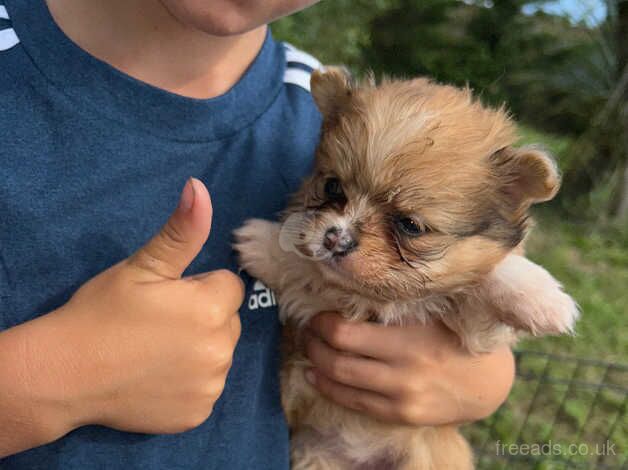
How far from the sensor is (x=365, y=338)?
1675 millimetres

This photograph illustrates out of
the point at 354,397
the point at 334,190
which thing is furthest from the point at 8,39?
the point at 354,397

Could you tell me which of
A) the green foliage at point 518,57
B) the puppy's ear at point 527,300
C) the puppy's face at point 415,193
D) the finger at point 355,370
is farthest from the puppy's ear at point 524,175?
the green foliage at point 518,57

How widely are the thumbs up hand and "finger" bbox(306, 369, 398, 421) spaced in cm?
46

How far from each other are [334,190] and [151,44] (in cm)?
60

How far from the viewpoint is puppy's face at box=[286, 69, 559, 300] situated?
148 centimetres

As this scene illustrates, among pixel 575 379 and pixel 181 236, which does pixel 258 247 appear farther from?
pixel 575 379

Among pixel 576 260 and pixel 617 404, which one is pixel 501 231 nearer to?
pixel 617 404

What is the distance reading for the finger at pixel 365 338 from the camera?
1.67 m

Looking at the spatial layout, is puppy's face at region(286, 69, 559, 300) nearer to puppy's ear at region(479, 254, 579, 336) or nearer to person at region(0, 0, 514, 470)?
puppy's ear at region(479, 254, 579, 336)

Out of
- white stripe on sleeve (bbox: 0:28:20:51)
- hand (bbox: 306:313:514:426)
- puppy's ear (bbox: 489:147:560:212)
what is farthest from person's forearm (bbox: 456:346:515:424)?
white stripe on sleeve (bbox: 0:28:20:51)

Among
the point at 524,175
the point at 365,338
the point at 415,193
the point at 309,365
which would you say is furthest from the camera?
the point at 309,365

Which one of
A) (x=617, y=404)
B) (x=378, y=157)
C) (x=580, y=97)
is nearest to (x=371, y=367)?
(x=378, y=157)

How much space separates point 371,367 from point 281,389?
0.91 feet

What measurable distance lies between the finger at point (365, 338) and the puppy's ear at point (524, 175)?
493mm
